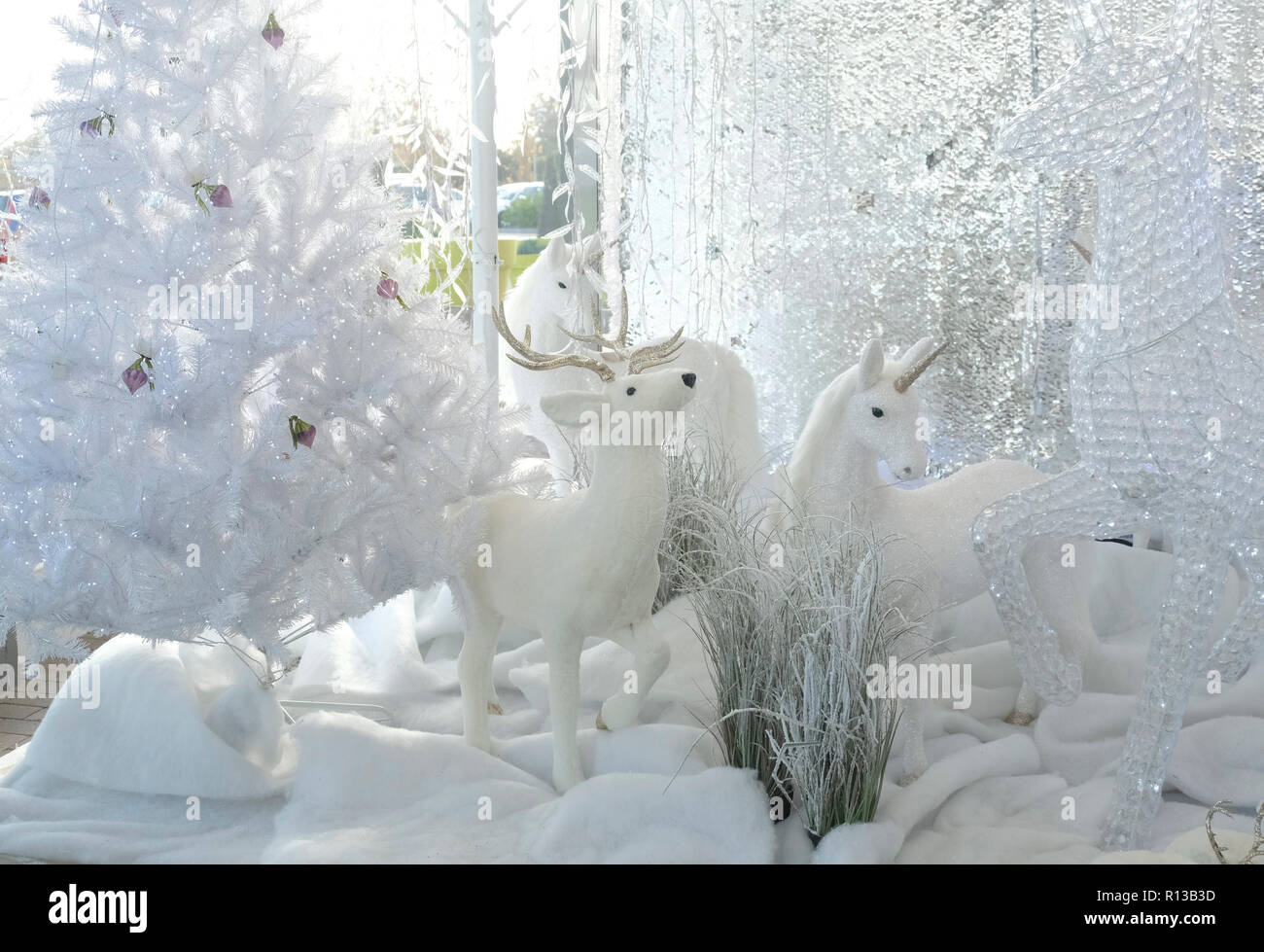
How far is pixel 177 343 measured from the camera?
6.46 ft

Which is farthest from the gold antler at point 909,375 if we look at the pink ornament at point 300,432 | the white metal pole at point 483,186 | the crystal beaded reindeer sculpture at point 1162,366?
the white metal pole at point 483,186

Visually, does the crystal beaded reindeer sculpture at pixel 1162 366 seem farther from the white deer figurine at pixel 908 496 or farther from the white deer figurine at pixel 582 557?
the white deer figurine at pixel 582 557

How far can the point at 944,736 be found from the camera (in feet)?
7.86

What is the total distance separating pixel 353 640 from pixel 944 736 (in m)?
1.44

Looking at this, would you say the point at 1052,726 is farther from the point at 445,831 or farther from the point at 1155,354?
the point at 445,831

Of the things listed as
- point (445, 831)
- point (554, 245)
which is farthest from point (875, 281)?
point (445, 831)

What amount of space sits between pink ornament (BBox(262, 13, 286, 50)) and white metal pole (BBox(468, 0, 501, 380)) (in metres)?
1.97

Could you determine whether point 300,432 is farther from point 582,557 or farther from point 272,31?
point 272,31

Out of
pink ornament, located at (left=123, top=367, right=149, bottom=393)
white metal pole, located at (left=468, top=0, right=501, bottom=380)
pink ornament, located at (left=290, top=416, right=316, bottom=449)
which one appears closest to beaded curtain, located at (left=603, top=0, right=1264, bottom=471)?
white metal pole, located at (left=468, top=0, right=501, bottom=380)

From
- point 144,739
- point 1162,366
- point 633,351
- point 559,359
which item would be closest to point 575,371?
point 633,351

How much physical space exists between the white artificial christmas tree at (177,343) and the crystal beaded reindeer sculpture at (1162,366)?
Answer: 1.29 metres

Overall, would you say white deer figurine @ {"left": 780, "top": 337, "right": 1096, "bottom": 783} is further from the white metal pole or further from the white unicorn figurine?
the white metal pole

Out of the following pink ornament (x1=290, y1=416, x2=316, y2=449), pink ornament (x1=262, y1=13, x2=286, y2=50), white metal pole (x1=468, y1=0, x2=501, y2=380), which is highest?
white metal pole (x1=468, y1=0, x2=501, y2=380)

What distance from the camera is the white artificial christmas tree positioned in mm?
1943
